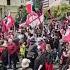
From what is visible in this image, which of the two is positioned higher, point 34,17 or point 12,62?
point 34,17

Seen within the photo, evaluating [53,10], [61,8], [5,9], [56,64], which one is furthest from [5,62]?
[5,9]

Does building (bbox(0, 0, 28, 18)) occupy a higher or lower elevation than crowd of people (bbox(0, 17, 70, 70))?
lower

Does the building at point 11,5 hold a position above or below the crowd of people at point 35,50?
below

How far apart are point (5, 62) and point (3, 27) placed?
6.11m

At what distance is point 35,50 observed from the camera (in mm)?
18234

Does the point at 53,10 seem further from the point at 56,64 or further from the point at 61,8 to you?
the point at 56,64

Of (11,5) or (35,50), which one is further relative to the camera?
(11,5)

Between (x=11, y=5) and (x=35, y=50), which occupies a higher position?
(x=35, y=50)

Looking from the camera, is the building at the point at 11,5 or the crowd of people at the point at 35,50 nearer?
the crowd of people at the point at 35,50

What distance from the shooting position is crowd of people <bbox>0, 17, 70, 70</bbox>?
51.7ft

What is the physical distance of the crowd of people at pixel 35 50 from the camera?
621 inches

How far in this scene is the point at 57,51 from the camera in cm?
1995

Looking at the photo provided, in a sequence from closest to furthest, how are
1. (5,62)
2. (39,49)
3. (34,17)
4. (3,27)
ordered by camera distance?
(39,49) → (5,62) → (34,17) → (3,27)

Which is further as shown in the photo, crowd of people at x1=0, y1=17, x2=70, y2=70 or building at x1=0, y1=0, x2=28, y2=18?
building at x1=0, y1=0, x2=28, y2=18
